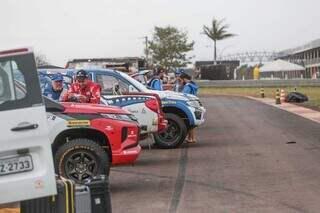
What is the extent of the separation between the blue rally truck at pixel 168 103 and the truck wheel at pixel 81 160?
16.5 ft

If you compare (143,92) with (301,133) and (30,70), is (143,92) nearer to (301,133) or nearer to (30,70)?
(301,133)

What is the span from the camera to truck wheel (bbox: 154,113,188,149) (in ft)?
52.1

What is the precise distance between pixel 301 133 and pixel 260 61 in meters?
104

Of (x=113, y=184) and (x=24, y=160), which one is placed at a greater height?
(x=24, y=160)

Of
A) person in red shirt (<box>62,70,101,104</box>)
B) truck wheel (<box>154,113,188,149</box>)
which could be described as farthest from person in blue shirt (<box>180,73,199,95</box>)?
person in red shirt (<box>62,70,101,104</box>)

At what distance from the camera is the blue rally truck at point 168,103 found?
15.0 meters

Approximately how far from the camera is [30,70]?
593 centimetres

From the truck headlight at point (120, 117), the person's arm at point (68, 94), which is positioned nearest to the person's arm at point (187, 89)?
the person's arm at point (68, 94)

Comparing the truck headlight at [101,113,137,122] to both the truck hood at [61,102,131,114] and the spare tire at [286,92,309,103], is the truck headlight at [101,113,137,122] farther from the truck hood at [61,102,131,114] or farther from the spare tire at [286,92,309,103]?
the spare tire at [286,92,309,103]

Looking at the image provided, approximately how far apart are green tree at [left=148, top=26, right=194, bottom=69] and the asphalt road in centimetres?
6775

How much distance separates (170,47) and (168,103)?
71319mm

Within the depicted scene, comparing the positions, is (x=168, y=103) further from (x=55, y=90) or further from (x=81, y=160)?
(x=81, y=160)

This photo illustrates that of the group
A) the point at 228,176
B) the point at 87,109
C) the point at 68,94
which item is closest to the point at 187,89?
the point at 68,94

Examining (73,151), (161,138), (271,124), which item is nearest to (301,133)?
(271,124)
